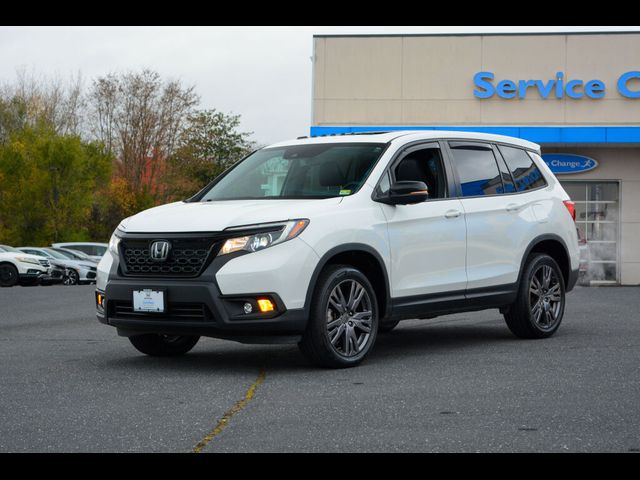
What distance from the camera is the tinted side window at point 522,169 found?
10.3 meters

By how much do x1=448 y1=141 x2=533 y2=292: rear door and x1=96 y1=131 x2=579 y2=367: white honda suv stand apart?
0.05 feet

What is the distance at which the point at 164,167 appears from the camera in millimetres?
69562

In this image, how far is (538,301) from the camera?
33.8ft

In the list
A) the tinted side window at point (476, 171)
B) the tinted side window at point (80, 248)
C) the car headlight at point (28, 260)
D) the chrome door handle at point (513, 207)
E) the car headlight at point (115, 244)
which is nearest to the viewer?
the car headlight at point (115, 244)

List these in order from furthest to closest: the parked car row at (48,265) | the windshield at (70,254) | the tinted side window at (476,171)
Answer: the windshield at (70,254) < the parked car row at (48,265) < the tinted side window at (476,171)

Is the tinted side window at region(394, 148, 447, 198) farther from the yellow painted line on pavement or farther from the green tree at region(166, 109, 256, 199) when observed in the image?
the green tree at region(166, 109, 256, 199)

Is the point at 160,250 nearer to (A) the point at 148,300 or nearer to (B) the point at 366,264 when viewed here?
(A) the point at 148,300

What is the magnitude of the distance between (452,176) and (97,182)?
43.3m

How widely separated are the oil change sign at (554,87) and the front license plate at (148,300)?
23.3 m

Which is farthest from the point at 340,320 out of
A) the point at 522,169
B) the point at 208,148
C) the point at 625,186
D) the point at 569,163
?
the point at 208,148

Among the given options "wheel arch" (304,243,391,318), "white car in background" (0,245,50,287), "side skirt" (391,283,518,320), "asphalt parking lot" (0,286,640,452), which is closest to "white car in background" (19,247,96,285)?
"white car in background" (0,245,50,287)

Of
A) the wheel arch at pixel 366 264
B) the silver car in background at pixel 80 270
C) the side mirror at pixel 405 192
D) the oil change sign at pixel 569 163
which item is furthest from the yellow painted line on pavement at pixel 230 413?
the silver car in background at pixel 80 270

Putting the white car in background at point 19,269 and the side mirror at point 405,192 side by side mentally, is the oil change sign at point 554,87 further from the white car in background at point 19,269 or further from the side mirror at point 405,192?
the side mirror at point 405,192
